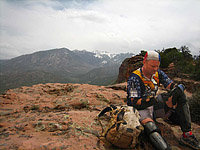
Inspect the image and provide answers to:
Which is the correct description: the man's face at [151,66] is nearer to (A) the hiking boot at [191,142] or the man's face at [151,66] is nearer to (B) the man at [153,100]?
(B) the man at [153,100]

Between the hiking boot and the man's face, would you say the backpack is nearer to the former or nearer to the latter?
the man's face

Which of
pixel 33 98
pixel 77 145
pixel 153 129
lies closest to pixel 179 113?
pixel 153 129

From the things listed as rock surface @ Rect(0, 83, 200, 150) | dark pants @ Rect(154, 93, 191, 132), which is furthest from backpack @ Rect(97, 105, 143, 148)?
dark pants @ Rect(154, 93, 191, 132)

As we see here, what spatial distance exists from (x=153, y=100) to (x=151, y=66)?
85cm

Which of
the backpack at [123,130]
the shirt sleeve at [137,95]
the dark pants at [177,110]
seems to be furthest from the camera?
the dark pants at [177,110]

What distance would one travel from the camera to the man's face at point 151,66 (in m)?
3.11

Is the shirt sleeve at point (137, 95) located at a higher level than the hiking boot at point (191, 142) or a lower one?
higher

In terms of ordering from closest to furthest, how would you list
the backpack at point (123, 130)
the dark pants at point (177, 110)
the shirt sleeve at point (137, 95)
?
the backpack at point (123, 130)
the shirt sleeve at point (137, 95)
the dark pants at point (177, 110)

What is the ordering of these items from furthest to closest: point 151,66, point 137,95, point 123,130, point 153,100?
point 151,66 → point 137,95 → point 153,100 → point 123,130

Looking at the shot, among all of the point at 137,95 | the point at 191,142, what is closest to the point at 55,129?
the point at 137,95

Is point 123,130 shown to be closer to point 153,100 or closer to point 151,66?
point 153,100

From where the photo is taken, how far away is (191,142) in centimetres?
295

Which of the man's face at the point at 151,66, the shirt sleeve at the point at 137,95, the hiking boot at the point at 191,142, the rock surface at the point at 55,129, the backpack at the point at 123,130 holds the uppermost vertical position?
the man's face at the point at 151,66

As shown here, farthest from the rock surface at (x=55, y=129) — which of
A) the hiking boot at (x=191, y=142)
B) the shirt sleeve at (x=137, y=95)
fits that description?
the shirt sleeve at (x=137, y=95)
